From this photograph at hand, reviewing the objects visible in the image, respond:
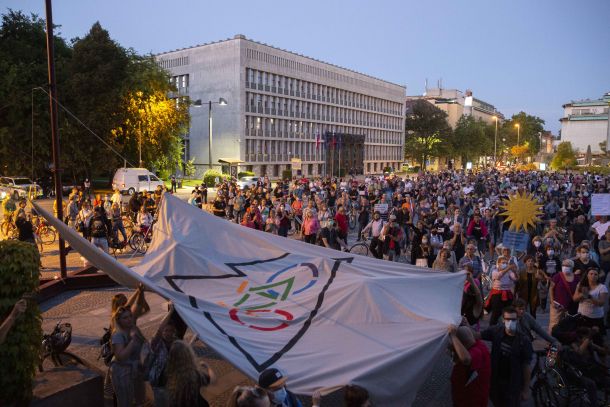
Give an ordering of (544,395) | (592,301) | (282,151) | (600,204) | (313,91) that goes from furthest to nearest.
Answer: (313,91) → (282,151) → (600,204) → (592,301) → (544,395)

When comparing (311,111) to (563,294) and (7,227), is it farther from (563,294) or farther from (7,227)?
(563,294)

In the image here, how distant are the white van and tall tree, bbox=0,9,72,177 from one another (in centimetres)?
523

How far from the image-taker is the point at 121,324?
194 inches

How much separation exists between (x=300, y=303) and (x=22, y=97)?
33.9 meters

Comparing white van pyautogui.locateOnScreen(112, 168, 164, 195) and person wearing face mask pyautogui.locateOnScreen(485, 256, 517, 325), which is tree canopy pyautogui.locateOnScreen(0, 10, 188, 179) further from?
person wearing face mask pyautogui.locateOnScreen(485, 256, 517, 325)

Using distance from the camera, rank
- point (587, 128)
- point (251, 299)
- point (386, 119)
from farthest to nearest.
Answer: point (587, 128), point (386, 119), point (251, 299)

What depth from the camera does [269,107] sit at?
6488cm

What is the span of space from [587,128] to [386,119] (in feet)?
165

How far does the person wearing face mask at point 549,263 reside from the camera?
9453mm

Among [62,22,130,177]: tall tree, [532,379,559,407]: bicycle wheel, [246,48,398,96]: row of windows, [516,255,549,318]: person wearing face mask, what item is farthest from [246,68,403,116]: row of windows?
[532,379,559,407]: bicycle wheel

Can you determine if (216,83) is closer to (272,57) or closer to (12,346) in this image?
(272,57)

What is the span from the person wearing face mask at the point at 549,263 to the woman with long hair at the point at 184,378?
7.89 metres

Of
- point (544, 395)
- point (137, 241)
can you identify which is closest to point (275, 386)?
point (544, 395)

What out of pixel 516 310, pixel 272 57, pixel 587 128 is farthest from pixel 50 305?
pixel 587 128
